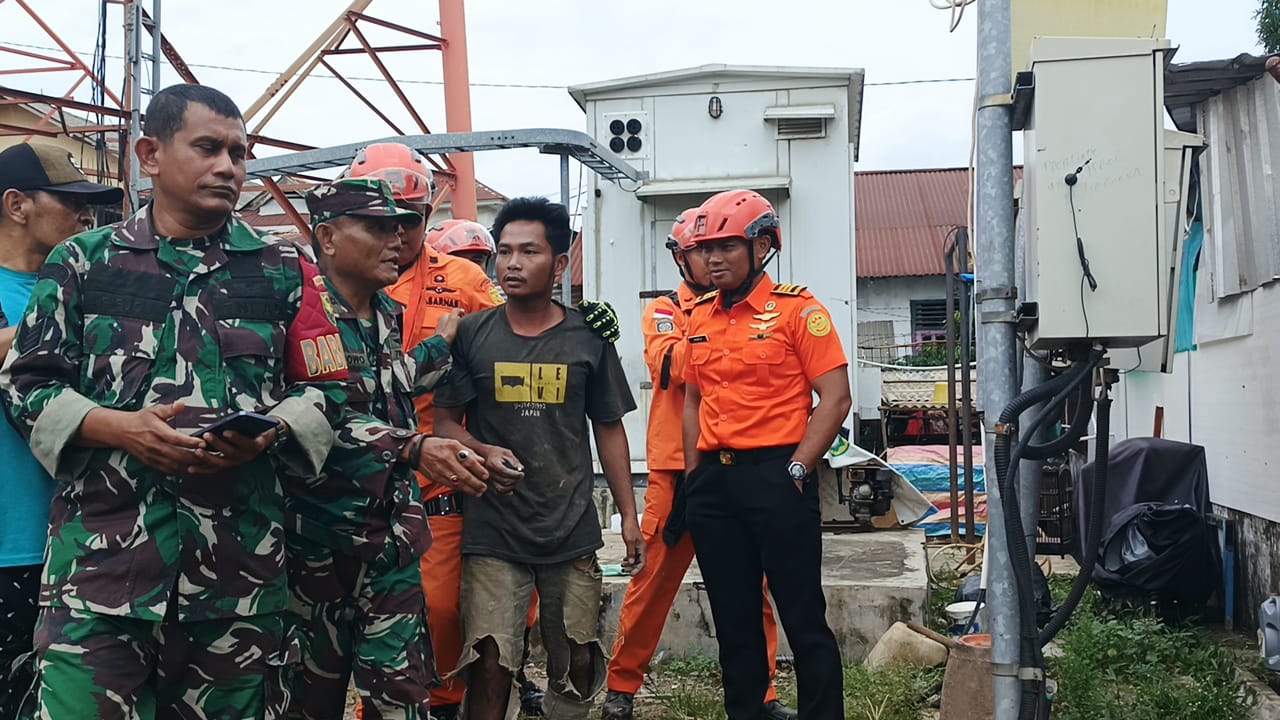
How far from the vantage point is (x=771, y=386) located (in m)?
4.61

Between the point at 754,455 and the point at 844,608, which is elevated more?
the point at 754,455

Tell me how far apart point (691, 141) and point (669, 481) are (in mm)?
6058

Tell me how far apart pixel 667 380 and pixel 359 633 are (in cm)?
257

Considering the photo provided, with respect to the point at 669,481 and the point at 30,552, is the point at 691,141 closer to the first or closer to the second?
the point at 669,481

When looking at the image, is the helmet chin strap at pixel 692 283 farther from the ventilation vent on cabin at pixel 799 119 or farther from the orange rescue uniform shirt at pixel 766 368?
the ventilation vent on cabin at pixel 799 119

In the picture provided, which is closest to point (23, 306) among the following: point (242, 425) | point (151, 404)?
point (151, 404)

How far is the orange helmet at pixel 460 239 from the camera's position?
20.5ft

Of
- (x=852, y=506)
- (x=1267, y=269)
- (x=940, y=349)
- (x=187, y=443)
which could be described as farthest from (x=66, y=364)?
(x=940, y=349)

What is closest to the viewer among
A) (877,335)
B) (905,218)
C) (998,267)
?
(998,267)

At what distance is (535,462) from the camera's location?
4.53 meters

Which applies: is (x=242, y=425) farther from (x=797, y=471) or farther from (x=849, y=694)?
(x=849, y=694)

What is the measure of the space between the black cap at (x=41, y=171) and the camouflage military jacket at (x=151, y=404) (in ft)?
2.28

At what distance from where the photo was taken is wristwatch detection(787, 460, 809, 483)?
4.43 meters

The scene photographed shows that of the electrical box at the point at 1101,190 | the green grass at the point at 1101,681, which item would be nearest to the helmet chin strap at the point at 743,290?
the electrical box at the point at 1101,190
